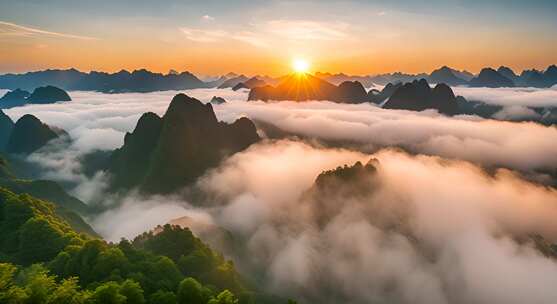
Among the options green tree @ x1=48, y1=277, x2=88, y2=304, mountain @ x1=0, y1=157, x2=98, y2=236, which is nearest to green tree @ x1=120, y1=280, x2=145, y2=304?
green tree @ x1=48, y1=277, x2=88, y2=304

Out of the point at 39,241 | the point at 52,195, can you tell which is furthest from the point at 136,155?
the point at 39,241

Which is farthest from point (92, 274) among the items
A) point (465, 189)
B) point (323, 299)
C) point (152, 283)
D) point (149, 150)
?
point (465, 189)

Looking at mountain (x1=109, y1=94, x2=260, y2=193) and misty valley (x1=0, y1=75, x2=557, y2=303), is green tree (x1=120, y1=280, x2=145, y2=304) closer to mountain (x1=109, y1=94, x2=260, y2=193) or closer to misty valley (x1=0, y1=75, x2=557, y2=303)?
misty valley (x1=0, y1=75, x2=557, y2=303)

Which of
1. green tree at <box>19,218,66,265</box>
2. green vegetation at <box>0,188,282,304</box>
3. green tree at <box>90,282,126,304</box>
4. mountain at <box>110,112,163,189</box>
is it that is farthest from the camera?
mountain at <box>110,112,163,189</box>

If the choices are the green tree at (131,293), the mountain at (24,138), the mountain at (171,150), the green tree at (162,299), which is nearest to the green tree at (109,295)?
the green tree at (131,293)

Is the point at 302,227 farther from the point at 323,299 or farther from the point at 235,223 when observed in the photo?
the point at 323,299

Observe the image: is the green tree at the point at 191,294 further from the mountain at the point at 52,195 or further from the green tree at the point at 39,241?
the mountain at the point at 52,195

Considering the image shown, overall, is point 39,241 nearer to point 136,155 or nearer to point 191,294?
point 191,294
